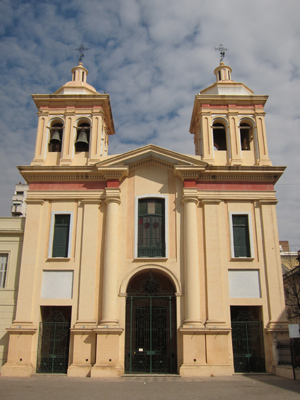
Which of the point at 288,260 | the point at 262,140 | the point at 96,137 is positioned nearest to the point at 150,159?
the point at 96,137

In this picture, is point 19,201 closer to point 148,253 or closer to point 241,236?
point 148,253

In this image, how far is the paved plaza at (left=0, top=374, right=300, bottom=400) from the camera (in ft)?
41.6

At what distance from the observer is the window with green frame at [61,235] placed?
20078 millimetres

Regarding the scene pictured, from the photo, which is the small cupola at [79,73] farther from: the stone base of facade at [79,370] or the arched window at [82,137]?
the stone base of facade at [79,370]

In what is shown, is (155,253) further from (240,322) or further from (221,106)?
(221,106)

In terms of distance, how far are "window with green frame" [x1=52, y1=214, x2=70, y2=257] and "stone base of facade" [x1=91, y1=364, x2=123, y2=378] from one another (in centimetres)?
542

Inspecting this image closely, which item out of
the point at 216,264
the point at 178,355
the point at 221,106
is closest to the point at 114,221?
the point at 216,264

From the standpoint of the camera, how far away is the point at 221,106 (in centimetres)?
2278

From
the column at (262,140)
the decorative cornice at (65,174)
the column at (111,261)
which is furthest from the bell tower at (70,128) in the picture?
the column at (262,140)

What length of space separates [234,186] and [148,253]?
219 inches

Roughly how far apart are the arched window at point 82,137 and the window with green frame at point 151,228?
456 centimetres

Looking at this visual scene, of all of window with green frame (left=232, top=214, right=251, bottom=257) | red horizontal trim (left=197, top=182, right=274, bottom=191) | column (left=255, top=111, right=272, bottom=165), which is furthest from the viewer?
column (left=255, top=111, right=272, bottom=165)

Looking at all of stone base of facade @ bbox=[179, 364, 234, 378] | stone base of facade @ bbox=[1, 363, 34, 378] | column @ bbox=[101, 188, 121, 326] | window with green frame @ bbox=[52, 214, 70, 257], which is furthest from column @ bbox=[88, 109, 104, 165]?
stone base of facade @ bbox=[179, 364, 234, 378]

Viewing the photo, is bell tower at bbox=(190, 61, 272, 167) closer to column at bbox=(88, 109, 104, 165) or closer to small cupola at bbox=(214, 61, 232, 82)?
small cupola at bbox=(214, 61, 232, 82)
